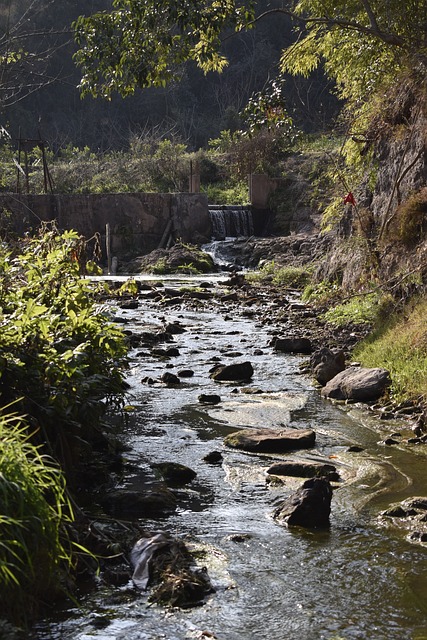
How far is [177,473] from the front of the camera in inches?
266

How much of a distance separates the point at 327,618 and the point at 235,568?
0.74 meters

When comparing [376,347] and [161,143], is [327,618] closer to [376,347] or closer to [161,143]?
[376,347]

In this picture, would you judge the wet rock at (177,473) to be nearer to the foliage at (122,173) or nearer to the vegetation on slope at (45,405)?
the vegetation on slope at (45,405)

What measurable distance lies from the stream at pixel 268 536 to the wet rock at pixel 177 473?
0.26 feet

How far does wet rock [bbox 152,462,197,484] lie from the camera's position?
6.71 m

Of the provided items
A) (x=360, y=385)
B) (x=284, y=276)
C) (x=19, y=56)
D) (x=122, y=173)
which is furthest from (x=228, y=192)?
(x=360, y=385)

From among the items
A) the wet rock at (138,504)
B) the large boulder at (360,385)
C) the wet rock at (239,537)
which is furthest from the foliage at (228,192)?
the wet rock at (239,537)

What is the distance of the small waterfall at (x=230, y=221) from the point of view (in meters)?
30.9

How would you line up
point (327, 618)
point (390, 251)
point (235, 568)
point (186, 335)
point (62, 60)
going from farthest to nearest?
point (62, 60), point (186, 335), point (390, 251), point (235, 568), point (327, 618)

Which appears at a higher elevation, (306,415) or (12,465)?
(12,465)

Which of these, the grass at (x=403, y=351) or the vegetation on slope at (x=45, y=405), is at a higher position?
the vegetation on slope at (x=45, y=405)

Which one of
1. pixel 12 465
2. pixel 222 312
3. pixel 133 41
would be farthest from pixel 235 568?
pixel 222 312

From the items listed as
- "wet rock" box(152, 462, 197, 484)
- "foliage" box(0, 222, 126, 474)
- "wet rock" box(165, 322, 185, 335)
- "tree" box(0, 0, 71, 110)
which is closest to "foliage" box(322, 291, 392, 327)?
"wet rock" box(165, 322, 185, 335)

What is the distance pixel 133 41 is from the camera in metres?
12.0
